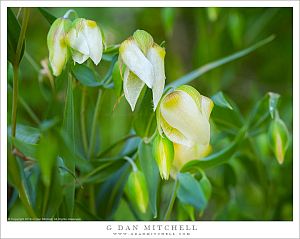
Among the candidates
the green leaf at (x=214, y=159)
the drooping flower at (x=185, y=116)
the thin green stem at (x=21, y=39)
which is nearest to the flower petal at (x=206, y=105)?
the drooping flower at (x=185, y=116)

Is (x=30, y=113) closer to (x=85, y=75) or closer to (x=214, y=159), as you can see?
(x=85, y=75)

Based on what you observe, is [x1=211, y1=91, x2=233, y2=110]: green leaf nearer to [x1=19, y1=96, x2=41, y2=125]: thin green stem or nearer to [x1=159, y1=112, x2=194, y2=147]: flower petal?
[x1=159, y1=112, x2=194, y2=147]: flower petal

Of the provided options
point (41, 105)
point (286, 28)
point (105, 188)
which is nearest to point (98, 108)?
point (105, 188)

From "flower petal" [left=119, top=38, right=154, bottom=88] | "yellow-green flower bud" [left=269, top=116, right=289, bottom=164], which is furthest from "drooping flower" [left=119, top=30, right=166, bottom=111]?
"yellow-green flower bud" [left=269, top=116, right=289, bottom=164]

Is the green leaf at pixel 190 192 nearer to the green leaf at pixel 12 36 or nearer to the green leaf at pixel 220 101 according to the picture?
the green leaf at pixel 220 101

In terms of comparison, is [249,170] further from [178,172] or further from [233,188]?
[178,172]

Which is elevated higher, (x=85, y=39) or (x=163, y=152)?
(x=85, y=39)

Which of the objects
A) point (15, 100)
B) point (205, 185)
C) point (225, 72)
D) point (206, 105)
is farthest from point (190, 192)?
point (225, 72)

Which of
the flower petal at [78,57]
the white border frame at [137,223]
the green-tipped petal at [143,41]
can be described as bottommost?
the white border frame at [137,223]
